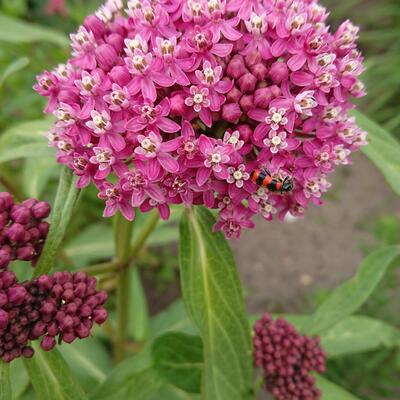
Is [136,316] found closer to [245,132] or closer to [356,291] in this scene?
[356,291]

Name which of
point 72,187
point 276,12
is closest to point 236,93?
point 276,12

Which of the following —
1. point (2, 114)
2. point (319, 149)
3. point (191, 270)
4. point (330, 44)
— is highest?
point (2, 114)

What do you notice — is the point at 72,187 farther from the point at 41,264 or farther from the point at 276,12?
the point at 276,12

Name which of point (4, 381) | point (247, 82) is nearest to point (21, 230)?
point (4, 381)

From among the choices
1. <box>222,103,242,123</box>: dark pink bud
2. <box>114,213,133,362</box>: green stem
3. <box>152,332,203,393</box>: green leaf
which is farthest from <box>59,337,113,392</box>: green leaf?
<box>222,103,242,123</box>: dark pink bud

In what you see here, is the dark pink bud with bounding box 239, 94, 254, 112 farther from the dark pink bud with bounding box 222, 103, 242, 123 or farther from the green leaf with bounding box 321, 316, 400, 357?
the green leaf with bounding box 321, 316, 400, 357
